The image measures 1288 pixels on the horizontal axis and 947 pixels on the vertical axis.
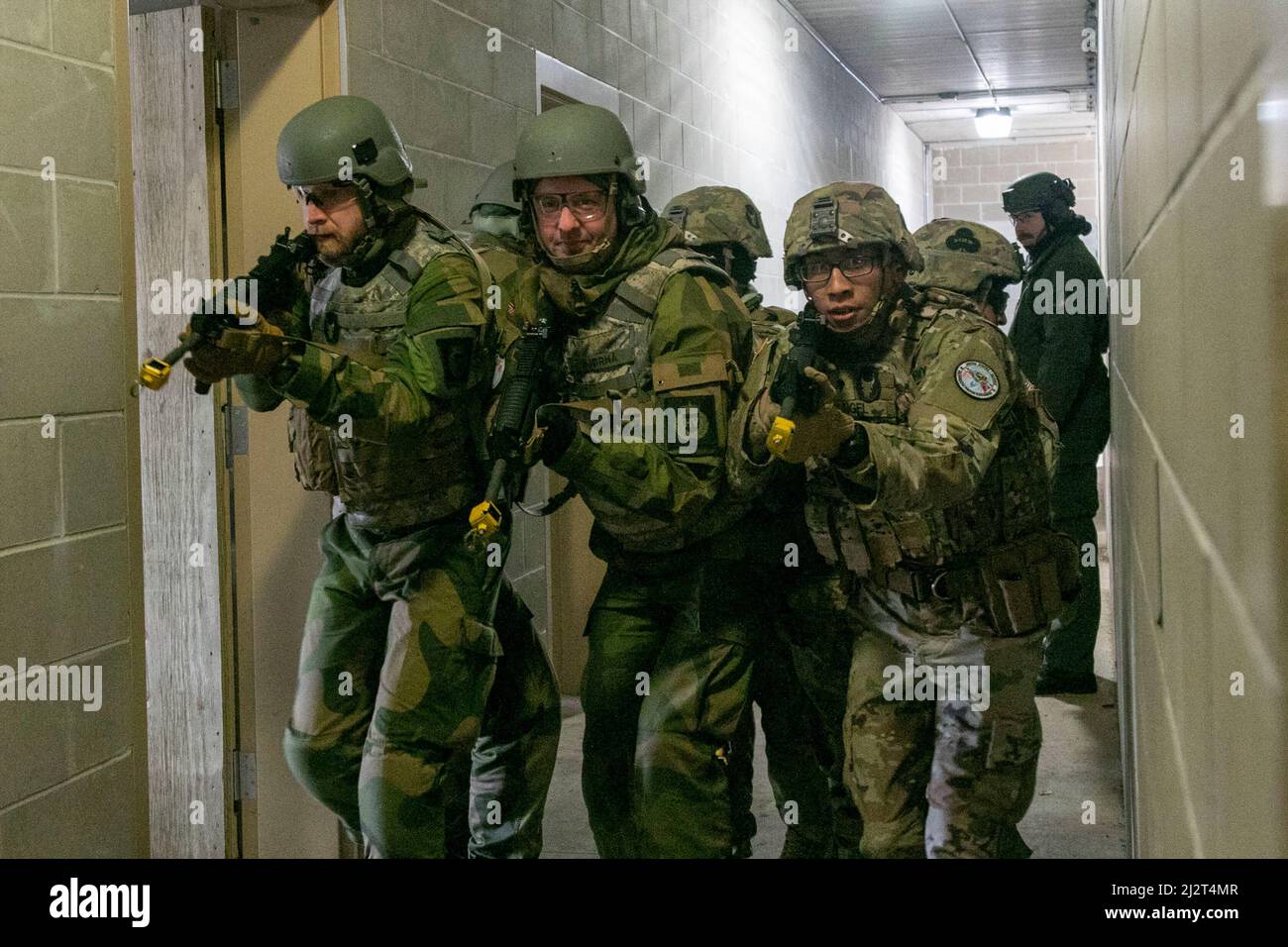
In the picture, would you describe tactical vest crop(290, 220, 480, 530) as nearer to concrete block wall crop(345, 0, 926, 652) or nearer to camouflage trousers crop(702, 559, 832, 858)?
camouflage trousers crop(702, 559, 832, 858)

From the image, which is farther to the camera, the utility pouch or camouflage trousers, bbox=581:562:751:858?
camouflage trousers, bbox=581:562:751:858

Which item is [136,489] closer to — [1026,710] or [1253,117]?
[1026,710]

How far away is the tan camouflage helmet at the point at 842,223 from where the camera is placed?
2145 millimetres

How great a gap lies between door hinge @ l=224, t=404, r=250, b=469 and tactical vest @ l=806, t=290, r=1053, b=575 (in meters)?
1.33

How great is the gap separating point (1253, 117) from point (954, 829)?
1853 mm

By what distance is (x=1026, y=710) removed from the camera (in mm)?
2201

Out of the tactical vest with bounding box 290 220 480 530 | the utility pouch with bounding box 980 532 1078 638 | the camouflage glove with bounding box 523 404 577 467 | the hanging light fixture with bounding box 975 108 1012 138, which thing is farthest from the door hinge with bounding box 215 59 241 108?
the hanging light fixture with bounding box 975 108 1012 138

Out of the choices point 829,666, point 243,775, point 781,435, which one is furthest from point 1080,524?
point 781,435

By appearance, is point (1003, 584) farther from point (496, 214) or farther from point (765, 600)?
point (496, 214)

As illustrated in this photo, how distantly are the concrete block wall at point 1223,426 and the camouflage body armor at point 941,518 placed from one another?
1.16 m

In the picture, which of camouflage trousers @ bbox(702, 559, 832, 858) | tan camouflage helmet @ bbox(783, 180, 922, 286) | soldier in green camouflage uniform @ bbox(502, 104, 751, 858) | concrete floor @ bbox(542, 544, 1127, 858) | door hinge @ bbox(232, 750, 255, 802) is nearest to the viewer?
tan camouflage helmet @ bbox(783, 180, 922, 286)

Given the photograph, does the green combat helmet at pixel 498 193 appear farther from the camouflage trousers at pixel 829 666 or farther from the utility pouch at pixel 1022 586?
the utility pouch at pixel 1022 586

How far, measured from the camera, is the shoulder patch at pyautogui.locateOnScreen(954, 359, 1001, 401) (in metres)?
2.03
